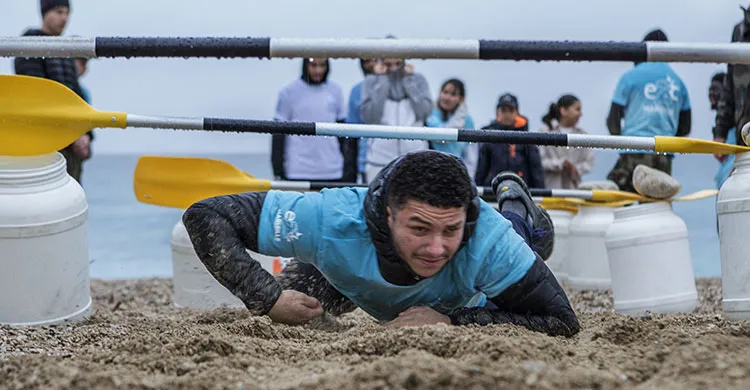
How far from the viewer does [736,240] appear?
3.62m

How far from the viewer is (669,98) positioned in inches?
285

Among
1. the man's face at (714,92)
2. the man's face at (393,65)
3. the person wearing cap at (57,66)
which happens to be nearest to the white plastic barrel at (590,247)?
the man's face at (393,65)

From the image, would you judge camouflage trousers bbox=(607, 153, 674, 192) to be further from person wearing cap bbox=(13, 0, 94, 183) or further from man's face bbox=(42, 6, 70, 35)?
man's face bbox=(42, 6, 70, 35)

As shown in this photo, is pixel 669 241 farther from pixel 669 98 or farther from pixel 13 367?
pixel 13 367

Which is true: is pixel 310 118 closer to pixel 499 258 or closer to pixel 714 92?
pixel 714 92

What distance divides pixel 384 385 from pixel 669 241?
3065 mm

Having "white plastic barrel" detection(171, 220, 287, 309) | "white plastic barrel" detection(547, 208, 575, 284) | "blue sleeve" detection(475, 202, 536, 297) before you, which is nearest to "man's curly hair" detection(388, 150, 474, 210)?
"blue sleeve" detection(475, 202, 536, 297)

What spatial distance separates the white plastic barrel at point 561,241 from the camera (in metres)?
6.92

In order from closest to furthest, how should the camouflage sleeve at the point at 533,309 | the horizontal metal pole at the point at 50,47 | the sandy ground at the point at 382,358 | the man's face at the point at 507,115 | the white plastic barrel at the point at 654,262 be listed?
the sandy ground at the point at 382,358
the camouflage sleeve at the point at 533,309
the horizontal metal pole at the point at 50,47
the white plastic barrel at the point at 654,262
the man's face at the point at 507,115

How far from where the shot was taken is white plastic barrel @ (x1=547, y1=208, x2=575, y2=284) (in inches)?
272

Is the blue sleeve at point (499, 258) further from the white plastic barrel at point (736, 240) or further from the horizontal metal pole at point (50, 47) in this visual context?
the horizontal metal pole at point (50, 47)

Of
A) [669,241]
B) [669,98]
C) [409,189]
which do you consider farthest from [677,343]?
[669,98]

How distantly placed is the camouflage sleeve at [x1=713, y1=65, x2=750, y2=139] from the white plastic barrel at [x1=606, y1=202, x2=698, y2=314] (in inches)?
53.1

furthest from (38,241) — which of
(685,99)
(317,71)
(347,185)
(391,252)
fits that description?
(685,99)
